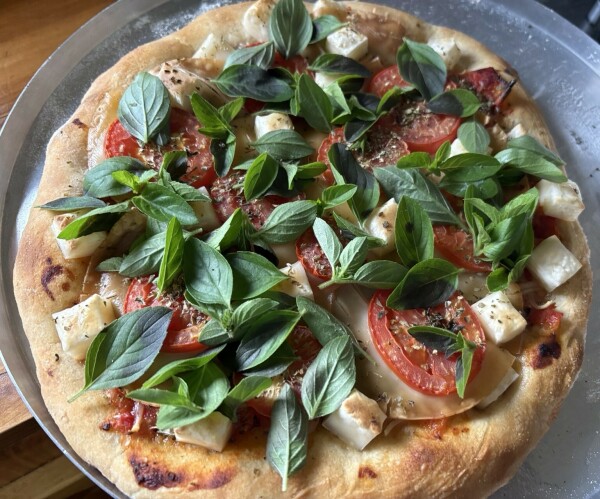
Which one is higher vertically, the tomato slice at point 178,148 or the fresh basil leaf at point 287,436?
the tomato slice at point 178,148

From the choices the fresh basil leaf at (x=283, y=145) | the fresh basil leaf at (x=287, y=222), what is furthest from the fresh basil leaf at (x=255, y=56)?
the fresh basil leaf at (x=287, y=222)

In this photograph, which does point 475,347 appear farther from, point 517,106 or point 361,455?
point 517,106

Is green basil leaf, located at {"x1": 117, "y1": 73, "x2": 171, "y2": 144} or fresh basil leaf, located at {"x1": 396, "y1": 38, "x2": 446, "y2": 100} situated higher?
green basil leaf, located at {"x1": 117, "y1": 73, "x2": 171, "y2": 144}

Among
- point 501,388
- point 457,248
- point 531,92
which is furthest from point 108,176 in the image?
point 531,92

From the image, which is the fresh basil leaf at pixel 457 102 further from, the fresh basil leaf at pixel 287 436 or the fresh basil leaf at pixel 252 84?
the fresh basil leaf at pixel 287 436

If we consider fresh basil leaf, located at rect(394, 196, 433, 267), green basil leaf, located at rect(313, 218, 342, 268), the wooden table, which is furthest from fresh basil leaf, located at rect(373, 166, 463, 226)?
the wooden table

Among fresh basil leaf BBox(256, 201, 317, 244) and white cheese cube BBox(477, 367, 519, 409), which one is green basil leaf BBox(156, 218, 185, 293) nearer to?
fresh basil leaf BBox(256, 201, 317, 244)

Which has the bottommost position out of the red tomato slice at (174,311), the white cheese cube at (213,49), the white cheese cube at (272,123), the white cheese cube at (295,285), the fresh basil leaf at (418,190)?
the red tomato slice at (174,311)
